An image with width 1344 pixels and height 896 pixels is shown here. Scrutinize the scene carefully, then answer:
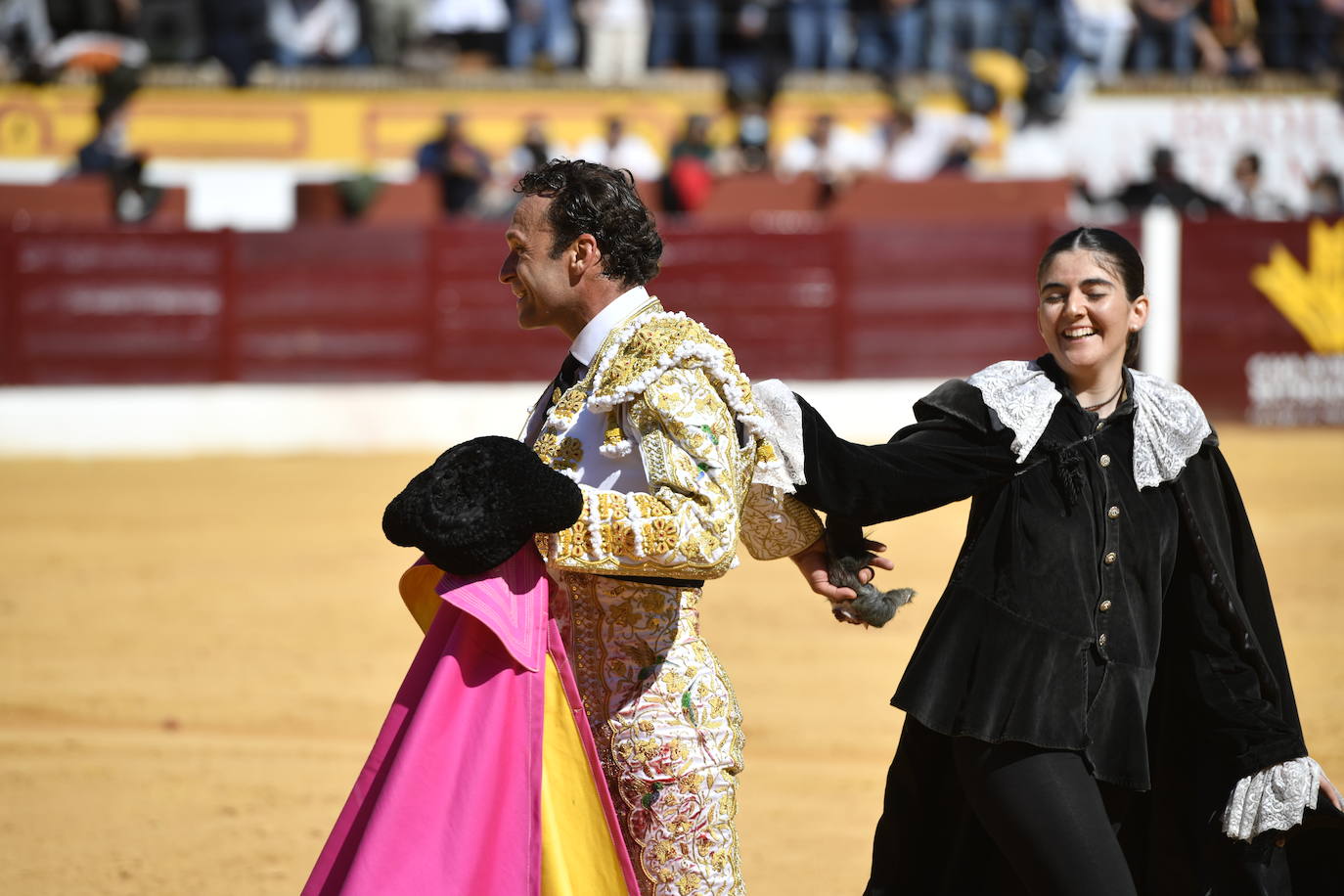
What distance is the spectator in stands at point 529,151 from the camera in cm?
1252

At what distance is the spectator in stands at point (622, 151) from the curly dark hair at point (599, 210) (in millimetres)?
10440

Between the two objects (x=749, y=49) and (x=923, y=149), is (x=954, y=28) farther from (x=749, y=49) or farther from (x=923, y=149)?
(x=749, y=49)

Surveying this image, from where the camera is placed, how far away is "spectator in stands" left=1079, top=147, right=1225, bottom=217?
1301cm

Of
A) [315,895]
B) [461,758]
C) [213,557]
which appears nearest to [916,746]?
[461,758]

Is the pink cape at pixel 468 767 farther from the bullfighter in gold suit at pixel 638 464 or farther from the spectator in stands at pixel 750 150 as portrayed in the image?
the spectator in stands at pixel 750 150

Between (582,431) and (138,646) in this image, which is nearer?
(582,431)

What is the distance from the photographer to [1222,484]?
8.18 feet

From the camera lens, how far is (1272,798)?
2.38m

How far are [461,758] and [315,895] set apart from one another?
254mm

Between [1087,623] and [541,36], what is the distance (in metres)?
12.5

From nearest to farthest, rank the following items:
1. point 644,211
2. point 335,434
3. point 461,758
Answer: point 461,758, point 644,211, point 335,434

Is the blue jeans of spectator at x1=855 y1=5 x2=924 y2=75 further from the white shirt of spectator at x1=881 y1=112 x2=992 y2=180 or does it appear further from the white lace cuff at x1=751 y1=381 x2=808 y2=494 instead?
the white lace cuff at x1=751 y1=381 x2=808 y2=494

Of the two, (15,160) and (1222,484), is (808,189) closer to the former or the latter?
(15,160)

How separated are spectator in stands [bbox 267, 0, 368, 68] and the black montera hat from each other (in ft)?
41.2
